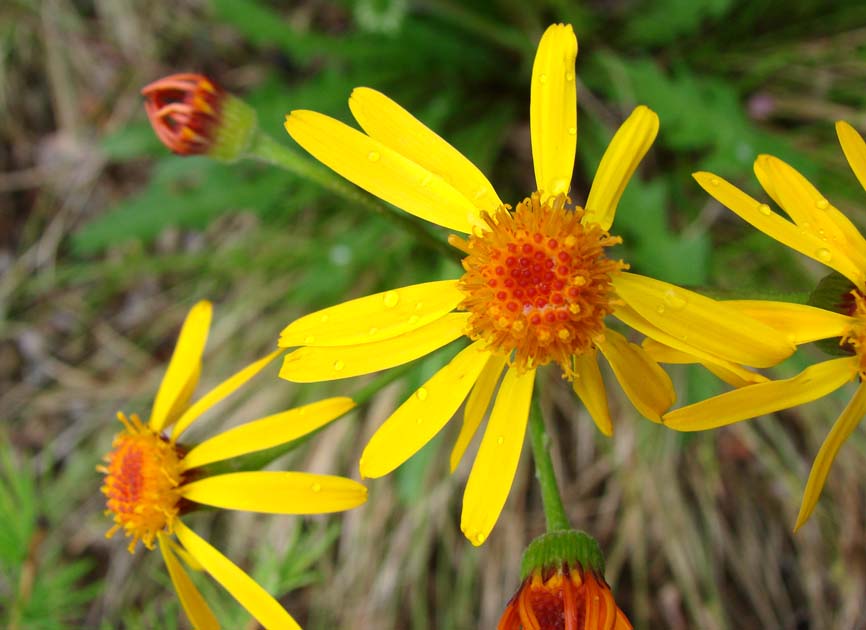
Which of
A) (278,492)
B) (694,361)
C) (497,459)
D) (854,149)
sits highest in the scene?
(854,149)

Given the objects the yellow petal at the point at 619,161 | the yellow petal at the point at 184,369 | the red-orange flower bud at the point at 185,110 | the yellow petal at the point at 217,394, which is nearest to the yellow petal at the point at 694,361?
the yellow petal at the point at 619,161

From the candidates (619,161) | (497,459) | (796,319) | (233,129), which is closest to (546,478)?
(497,459)

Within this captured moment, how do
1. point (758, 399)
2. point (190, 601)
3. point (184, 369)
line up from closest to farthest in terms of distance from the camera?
point (758, 399), point (190, 601), point (184, 369)

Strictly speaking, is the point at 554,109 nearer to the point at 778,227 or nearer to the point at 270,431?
the point at 778,227

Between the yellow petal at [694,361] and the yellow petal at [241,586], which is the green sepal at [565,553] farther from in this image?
the yellow petal at [241,586]

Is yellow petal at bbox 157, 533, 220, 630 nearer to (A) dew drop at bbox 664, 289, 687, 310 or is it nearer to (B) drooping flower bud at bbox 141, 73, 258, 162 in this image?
(B) drooping flower bud at bbox 141, 73, 258, 162

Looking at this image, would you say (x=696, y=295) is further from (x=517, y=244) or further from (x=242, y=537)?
(x=242, y=537)

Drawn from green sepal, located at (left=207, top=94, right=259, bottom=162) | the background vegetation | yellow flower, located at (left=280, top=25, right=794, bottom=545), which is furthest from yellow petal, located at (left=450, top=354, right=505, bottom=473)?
the background vegetation
